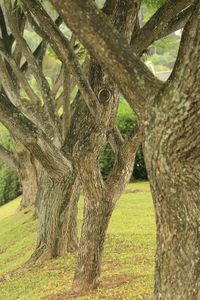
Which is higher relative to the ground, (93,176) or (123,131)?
(123,131)

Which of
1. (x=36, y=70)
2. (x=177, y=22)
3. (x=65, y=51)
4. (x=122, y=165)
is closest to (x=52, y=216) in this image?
(x=122, y=165)

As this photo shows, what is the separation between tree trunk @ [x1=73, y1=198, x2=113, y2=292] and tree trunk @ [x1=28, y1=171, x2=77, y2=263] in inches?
69.1

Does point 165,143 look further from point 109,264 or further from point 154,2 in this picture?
point 109,264

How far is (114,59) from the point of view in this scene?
5191 mm

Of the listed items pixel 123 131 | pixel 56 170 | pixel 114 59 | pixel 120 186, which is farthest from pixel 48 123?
pixel 123 131

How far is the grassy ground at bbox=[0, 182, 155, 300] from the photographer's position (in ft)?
27.7

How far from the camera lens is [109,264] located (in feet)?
33.1

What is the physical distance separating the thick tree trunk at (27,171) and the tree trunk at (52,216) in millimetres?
5900

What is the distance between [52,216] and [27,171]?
23.0ft

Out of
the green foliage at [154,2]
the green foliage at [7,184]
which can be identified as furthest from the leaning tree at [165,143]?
the green foliage at [7,184]

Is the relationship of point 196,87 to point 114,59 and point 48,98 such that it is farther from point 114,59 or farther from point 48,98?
point 48,98

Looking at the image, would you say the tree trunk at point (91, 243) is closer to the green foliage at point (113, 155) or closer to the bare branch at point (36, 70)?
the bare branch at point (36, 70)

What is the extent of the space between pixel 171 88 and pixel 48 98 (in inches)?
233

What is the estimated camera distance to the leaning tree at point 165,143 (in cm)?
491
